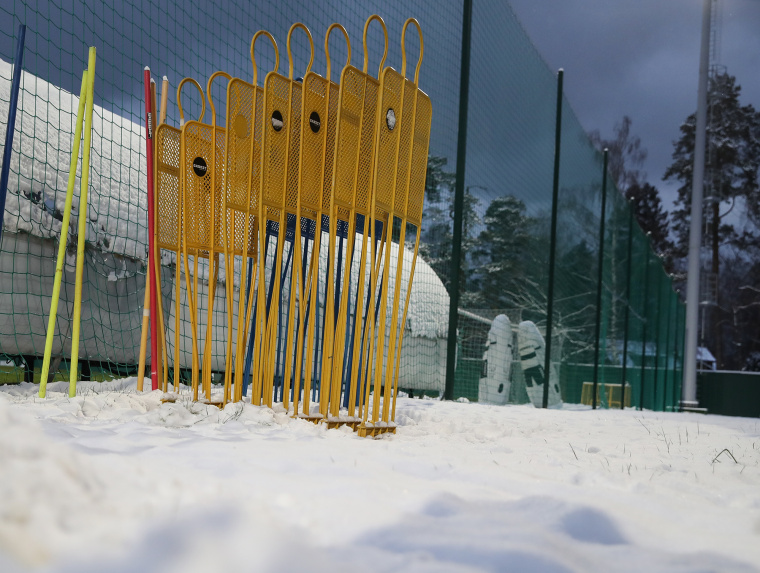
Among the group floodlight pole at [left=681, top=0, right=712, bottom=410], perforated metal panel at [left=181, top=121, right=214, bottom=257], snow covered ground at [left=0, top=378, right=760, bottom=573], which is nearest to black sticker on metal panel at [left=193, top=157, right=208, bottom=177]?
perforated metal panel at [left=181, top=121, right=214, bottom=257]

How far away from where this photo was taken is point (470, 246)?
5102 mm

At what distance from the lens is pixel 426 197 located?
5.19 meters

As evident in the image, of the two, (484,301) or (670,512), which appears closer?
(670,512)

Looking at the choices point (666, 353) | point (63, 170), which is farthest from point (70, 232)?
point (666, 353)

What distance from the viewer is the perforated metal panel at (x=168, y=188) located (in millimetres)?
2467

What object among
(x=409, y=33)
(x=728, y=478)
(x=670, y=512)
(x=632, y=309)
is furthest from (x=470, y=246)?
(x=632, y=309)

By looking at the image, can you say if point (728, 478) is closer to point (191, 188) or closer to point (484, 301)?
point (191, 188)

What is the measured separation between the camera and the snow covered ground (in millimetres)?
732

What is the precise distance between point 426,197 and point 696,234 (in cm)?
504

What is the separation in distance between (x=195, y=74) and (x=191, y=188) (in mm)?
1057

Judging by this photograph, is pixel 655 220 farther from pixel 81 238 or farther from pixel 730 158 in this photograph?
pixel 81 238

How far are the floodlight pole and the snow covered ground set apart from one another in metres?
7.52

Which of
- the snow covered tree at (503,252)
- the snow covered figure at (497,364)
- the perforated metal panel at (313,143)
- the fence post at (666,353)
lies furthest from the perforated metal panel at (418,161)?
the fence post at (666,353)

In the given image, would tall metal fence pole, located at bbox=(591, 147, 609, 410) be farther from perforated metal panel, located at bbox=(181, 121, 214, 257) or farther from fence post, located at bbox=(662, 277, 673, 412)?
perforated metal panel, located at bbox=(181, 121, 214, 257)
